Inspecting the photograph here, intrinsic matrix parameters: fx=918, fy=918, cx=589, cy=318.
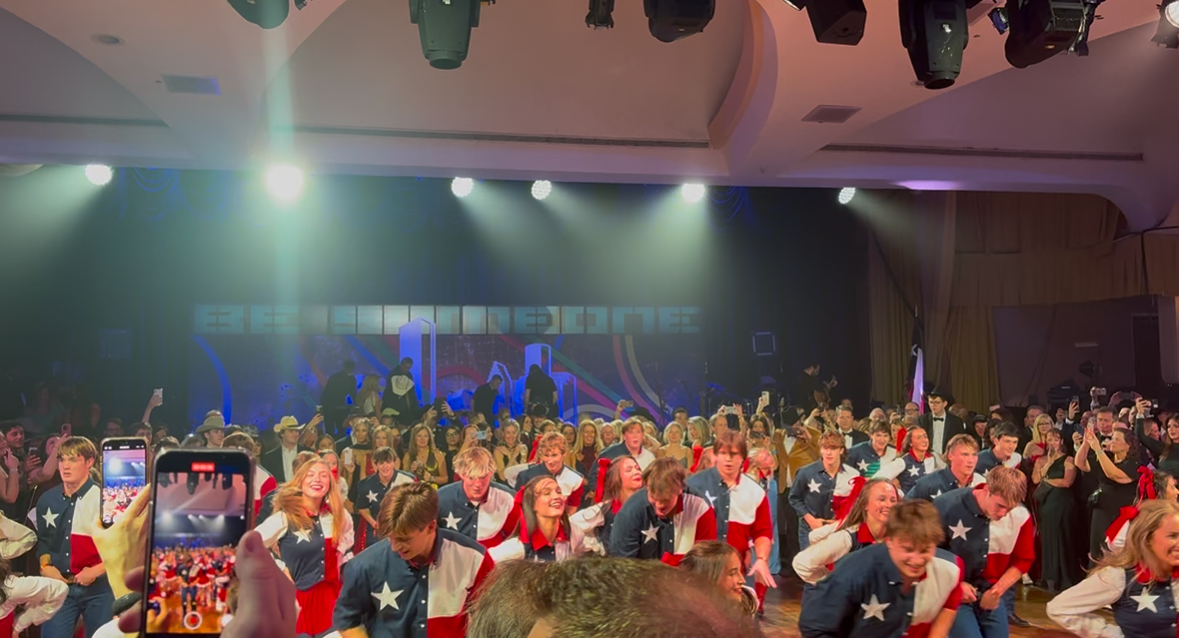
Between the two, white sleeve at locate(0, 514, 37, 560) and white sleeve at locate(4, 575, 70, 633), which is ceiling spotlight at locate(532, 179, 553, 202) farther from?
white sleeve at locate(4, 575, 70, 633)

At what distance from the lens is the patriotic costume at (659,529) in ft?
19.0

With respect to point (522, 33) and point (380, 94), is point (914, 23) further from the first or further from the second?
point (380, 94)

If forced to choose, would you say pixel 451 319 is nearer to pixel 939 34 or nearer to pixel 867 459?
pixel 867 459

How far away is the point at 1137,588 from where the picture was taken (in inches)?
175

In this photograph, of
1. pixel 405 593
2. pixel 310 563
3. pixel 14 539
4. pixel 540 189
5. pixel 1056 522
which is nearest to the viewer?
pixel 405 593

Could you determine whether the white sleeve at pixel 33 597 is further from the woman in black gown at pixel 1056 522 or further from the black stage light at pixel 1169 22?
the woman in black gown at pixel 1056 522

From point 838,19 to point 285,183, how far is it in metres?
10.1

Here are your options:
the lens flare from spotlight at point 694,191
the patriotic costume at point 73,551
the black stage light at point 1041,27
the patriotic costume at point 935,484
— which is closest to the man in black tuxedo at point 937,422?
the lens flare from spotlight at point 694,191

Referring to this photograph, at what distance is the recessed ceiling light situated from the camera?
6770 millimetres

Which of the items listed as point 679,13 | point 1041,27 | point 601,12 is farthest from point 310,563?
point 1041,27

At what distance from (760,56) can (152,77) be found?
5519 mm

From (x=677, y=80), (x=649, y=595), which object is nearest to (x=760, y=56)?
(x=677, y=80)

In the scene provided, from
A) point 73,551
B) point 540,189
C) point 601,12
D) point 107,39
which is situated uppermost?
point 540,189

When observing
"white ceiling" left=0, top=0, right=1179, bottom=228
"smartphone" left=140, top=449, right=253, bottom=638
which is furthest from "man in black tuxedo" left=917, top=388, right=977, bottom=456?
"smartphone" left=140, top=449, right=253, bottom=638
